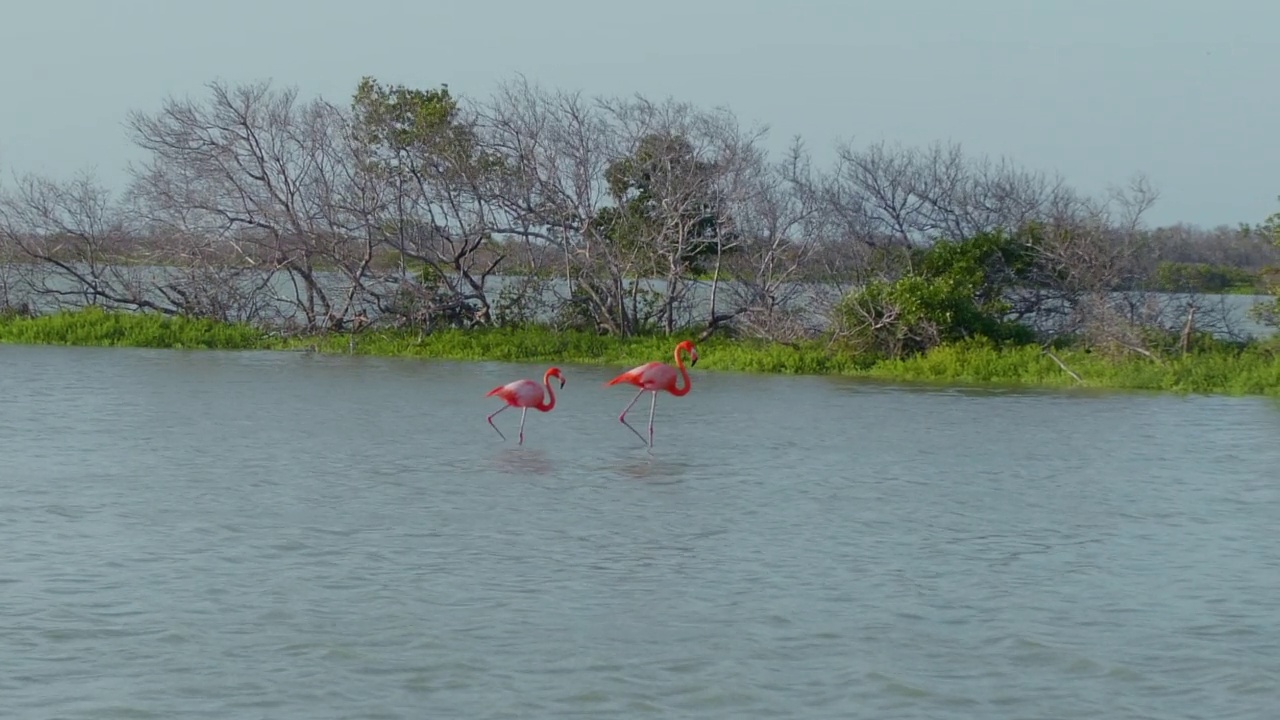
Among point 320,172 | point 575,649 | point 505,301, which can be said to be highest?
point 320,172

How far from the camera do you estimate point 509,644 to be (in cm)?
813

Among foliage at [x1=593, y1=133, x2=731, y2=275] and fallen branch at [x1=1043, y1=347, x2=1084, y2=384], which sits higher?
foliage at [x1=593, y1=133, x2=731, y2=275]

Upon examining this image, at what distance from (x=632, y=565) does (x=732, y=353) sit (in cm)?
1433

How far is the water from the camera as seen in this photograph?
748 cm

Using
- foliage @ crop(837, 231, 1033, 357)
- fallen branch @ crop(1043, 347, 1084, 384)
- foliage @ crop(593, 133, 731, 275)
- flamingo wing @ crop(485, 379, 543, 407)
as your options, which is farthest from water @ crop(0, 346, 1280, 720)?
foliage @ crop(593, 133, 731, 275)

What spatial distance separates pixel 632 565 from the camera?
10133 mm

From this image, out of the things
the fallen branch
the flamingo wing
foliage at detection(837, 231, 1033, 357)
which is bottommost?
the flamingo wing

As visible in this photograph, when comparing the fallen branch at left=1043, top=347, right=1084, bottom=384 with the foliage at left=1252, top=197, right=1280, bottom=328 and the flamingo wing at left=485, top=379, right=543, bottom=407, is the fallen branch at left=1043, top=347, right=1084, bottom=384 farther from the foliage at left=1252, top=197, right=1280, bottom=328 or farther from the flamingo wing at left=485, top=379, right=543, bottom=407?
the flamingo wing at left=485, top=379, right=543, bottom=407

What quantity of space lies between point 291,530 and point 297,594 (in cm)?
200

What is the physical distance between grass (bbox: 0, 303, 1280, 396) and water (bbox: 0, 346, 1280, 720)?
3.16 meters

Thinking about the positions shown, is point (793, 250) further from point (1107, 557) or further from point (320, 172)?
point (1107, 557)

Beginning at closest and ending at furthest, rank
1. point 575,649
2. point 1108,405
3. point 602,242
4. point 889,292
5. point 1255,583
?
point 575,649 → point 1255,583 → point 1108,405 → point 889,292 → point 602,242

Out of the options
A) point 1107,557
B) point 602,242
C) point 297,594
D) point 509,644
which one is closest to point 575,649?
point 509,644

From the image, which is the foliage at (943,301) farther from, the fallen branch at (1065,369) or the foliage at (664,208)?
the foliage at (664,208)
